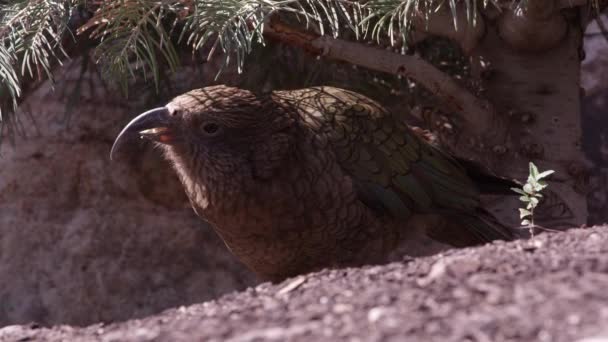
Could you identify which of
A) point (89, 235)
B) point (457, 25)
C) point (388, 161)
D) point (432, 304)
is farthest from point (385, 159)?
point (89, 235)

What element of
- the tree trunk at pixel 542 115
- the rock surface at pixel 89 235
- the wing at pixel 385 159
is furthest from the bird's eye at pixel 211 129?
the rock surface at pixel 89 235

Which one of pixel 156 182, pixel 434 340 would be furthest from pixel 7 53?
pixel 156 182

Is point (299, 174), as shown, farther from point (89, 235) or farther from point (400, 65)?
point (89, 235)

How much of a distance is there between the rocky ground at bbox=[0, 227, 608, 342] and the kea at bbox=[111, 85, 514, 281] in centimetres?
108

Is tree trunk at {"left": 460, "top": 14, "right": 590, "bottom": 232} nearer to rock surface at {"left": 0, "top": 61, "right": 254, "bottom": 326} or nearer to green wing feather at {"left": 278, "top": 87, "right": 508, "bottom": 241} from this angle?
green wing feather at {"left": 278, "top": 87, "right": 508, "bottom": 241}

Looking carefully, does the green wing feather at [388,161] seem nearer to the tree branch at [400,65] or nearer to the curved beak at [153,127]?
the tree branch at [400,65]

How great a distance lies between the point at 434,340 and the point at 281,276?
214cm

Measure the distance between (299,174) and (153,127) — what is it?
63cm

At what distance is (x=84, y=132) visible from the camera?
5.71 m

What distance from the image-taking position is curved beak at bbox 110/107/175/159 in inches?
141

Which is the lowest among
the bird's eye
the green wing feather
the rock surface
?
the rock surface

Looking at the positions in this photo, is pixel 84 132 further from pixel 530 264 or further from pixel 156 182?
pixel 530 264

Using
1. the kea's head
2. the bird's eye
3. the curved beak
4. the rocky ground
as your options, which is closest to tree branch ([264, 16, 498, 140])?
the kea's head

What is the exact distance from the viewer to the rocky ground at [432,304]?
172 centimetres
